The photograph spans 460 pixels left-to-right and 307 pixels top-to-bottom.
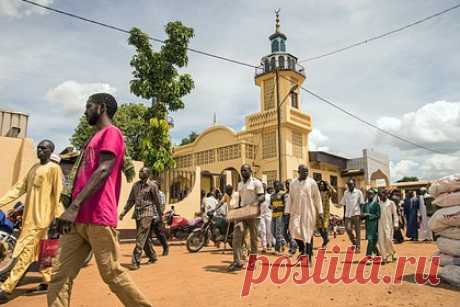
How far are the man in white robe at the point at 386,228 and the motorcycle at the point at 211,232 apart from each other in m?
3.54

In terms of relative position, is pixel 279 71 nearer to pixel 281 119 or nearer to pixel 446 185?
pixel 281 119

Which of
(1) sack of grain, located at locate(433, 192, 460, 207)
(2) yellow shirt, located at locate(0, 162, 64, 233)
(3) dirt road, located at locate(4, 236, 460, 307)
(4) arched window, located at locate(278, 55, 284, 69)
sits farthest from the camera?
(4) arched window, located at locate(278, 55, 284, 69)

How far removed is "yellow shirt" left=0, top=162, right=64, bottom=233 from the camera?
178 inches

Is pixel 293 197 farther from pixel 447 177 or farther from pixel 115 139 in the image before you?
pixel 115 139

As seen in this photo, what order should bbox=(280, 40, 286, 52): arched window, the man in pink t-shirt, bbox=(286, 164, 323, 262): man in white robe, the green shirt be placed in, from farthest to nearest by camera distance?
bbox=(280, 40, 286, 52): arched window → the green shirt → bbox=(286, 164, 323, 262): man in white robe → the man in pink t-shirt

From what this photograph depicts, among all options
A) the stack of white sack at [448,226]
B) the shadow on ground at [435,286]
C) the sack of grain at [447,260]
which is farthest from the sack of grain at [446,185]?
the shadow on ground at [435,286]

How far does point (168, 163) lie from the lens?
1452 cm

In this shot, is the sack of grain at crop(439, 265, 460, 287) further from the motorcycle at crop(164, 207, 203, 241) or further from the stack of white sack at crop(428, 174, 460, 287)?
the motorcycle at crop(164, 207, 203, 241)

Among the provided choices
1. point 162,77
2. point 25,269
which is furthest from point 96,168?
point 162,77

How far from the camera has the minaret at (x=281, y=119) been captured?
21.4 meters

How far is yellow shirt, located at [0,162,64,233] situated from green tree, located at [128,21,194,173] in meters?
9.24

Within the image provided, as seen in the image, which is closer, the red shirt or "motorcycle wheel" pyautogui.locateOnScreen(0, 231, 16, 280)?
the red shirt

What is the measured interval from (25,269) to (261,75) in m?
21.0

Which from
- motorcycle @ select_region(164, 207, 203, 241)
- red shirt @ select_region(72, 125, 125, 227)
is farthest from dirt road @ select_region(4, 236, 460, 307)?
motorcycle @ select_region(164, 207, 203, 241)
